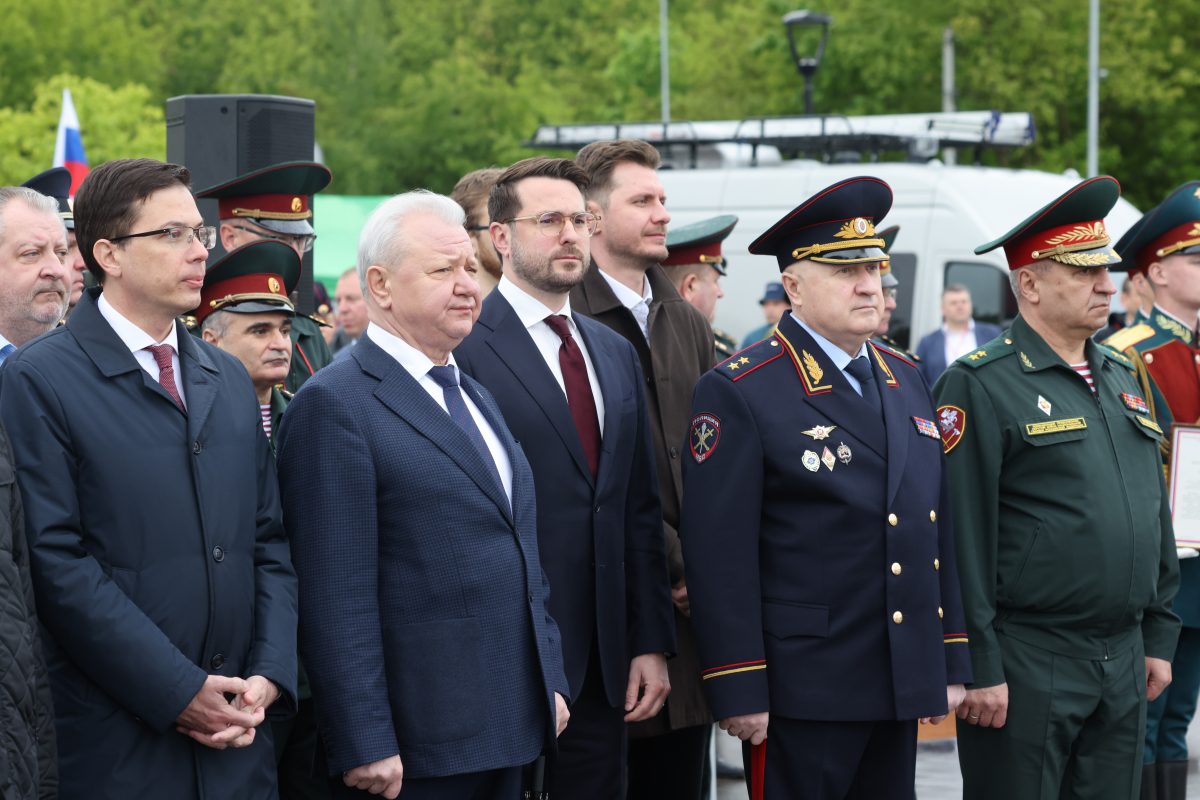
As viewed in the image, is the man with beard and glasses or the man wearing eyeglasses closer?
the man wearing eyeglasses

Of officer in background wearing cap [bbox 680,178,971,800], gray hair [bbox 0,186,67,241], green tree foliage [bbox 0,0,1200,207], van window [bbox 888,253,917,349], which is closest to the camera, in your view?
officer in background wearing cap [bbox 680,178,971,800]

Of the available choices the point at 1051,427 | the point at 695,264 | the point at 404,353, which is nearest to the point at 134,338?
the point at 404,353

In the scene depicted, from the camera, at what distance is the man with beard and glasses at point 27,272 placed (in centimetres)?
481

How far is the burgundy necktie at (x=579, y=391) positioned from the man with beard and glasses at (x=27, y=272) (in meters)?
1.52

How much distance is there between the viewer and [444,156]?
116 feet

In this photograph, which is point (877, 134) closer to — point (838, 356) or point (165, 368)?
point (838, 356)

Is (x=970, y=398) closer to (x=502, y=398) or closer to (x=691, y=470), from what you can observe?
(x=691, y=470)

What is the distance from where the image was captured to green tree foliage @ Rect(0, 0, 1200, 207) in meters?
24.8

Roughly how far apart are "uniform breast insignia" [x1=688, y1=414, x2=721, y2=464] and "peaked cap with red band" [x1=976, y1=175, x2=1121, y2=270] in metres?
1.25

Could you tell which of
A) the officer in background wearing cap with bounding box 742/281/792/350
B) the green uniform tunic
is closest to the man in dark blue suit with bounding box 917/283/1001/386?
the officer in background wearing cap with bounding box 742/281/792/350

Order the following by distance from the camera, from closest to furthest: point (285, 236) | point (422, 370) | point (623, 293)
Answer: point (422, 370)
point (623, 293)
point (285, 236)

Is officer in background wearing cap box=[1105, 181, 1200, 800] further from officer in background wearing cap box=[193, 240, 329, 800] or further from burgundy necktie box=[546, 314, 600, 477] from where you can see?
officer in background wearing cap box=[193, 240, 329, 800]

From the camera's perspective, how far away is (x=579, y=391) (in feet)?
15.5

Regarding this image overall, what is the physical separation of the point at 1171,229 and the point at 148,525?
4.32m
